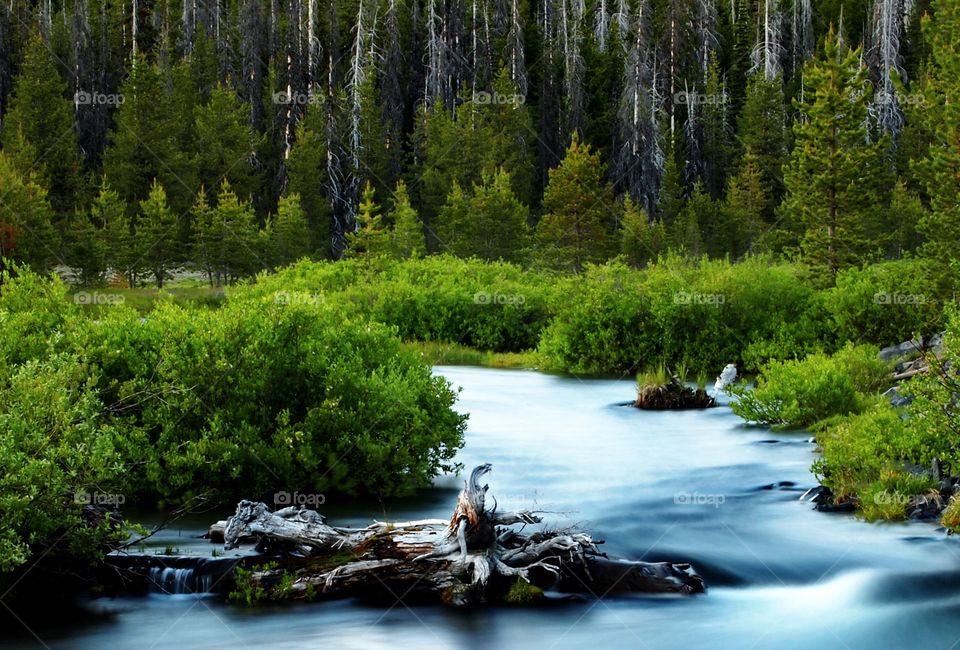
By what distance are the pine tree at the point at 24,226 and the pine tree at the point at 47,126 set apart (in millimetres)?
9572

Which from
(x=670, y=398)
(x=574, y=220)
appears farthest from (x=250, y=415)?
(x=574, y=220)

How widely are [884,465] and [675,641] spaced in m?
4.67

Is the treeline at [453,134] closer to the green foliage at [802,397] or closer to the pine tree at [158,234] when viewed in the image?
the pine tree at [158,234]

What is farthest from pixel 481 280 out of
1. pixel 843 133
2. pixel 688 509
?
pixel 688 509

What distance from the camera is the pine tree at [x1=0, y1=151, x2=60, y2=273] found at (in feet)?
148

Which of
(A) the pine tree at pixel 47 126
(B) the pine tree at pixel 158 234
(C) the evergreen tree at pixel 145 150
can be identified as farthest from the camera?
(A) the pine tree at pixel 47 126

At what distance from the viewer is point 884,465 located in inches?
543

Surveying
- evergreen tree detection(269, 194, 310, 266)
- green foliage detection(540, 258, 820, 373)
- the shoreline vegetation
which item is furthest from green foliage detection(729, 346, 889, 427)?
evergreen tree detection(269, 194, 310, 266)

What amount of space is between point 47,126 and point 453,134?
1908 cm

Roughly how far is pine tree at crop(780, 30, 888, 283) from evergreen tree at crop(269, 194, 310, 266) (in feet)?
80.8

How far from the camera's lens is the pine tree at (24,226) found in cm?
4512

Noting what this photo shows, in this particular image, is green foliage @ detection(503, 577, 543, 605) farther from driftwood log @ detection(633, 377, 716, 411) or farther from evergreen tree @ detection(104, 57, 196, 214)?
evergreen tree @ detection(104, 57, 196, 214)

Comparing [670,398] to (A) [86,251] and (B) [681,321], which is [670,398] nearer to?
(B) [681,321]

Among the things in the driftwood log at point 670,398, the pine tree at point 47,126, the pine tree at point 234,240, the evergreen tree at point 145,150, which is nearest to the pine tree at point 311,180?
the pine tree at point 234,240
